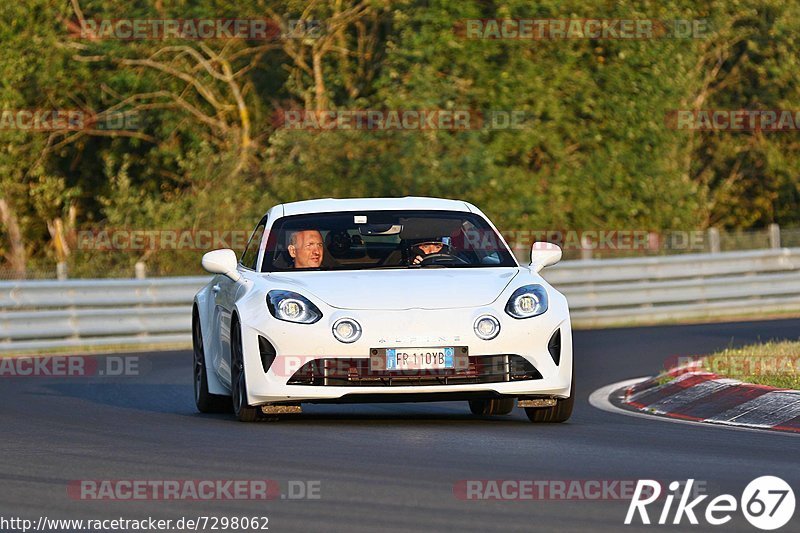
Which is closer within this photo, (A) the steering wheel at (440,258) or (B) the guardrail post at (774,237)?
(A) the steering wheel at (440,258)

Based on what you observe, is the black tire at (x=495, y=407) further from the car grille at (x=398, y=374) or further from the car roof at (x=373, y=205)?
the car grille at (x=398, y=374)

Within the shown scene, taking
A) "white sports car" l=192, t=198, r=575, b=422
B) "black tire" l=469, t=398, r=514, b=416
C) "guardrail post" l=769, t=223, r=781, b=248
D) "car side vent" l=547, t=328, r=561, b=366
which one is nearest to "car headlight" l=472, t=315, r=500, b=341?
"white sports car" l=192, t=198, r=575, b=422

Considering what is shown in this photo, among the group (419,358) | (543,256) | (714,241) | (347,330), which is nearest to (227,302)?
(347,330)

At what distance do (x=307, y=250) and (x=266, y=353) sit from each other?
1.11 meters

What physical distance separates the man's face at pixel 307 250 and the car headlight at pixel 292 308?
2.46 ft

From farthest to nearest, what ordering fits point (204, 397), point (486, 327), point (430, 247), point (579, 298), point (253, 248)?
point (579, 298), point (204, 397), point (253, 248), point (430, 247), point (486, 327)

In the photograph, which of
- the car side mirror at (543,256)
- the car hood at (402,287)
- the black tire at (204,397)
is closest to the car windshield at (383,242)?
the car side mirror at (543,256)

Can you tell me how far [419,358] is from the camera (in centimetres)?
Result: 1030

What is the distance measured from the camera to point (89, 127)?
109ft

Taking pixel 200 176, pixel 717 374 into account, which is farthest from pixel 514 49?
pixel 717 374

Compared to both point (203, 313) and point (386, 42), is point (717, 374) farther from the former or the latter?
point (386, 42)

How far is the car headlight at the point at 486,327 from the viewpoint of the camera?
34.0 feet

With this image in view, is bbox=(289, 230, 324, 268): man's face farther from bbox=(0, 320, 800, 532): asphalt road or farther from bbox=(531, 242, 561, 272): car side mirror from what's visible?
bbox=(531, 242, 561, 272): car side mirror

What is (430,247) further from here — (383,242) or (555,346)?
(555,346)
